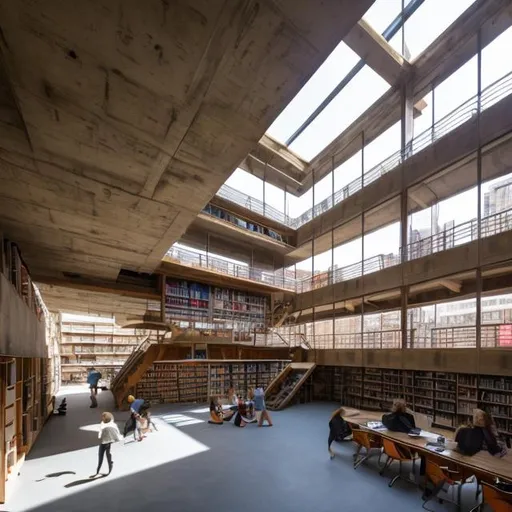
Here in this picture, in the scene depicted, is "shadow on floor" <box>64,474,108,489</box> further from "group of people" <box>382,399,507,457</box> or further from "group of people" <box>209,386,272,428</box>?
"group of people" <box>382,399,507,457</box>

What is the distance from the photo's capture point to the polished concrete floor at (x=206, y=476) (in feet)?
15.0

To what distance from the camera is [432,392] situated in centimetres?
942

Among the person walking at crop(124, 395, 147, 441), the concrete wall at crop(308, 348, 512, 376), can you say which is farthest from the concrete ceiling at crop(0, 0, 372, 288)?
the concrete wall at crop(308, 348, 512, 376)

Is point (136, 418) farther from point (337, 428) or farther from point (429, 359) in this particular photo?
point (429, 359)

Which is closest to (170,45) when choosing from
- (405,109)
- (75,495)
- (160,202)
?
(160,202)

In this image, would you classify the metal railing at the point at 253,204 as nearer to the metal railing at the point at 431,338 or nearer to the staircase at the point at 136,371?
the metal railing at the point at 431,338

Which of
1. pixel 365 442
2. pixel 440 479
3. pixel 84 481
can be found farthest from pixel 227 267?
pixel 440 479

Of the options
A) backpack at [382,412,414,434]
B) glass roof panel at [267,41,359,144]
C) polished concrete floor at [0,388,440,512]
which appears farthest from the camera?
glass roof panel at [267,41,359,144]

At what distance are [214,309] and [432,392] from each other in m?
8.65

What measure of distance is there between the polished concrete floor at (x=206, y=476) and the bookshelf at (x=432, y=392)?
3280 millimetres

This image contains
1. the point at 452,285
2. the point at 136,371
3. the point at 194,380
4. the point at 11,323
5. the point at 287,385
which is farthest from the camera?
the point at 194,380

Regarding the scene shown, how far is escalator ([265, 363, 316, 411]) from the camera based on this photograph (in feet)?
38.6

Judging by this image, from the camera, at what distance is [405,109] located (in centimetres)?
1256

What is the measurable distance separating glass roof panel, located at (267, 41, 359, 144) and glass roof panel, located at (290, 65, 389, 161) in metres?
0.49
